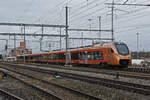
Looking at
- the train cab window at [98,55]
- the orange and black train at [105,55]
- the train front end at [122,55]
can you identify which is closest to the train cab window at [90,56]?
the orange and black train at [105,55]

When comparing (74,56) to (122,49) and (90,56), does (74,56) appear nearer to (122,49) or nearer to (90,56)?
(90,56)

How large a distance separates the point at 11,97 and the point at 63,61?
2915 centimetres

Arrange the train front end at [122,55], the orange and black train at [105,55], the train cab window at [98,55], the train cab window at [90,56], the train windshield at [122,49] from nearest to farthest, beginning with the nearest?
1. the train front end at [122,55]
2. the orange and black train at [105,55]
3. the train windshield at [122,49]
4. the train cab window at [98,55]
5. the train cab window at [90,56]

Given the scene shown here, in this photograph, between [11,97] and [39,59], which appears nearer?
[11,97]

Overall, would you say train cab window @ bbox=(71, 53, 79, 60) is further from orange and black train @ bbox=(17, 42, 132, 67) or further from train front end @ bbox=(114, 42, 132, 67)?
train front end @ bbox=(114, 42, 132, 67)

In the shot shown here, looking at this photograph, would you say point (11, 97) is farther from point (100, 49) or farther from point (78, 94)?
point (100, 49)

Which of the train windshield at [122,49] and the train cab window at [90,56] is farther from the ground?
the train windshield at [122,49]

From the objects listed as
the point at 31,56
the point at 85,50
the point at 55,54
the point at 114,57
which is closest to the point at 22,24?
the point at 55,54

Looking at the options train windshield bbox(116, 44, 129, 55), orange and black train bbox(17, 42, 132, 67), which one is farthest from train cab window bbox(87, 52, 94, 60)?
train windshield bbox(116, 44, 129, 55)

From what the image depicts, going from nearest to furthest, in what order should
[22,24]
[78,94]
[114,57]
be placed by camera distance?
1. [78,94]
2. [114,57]
3. [22,24]

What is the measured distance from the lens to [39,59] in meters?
52.2

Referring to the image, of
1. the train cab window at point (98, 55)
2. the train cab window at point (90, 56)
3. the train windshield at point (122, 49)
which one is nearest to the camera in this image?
the train windshield at point (122, 49)

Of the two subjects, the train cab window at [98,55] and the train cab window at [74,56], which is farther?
the train cab window at [74,56]

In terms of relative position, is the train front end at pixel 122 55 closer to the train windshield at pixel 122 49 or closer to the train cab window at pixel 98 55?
the train windshield at pixel 122 49
